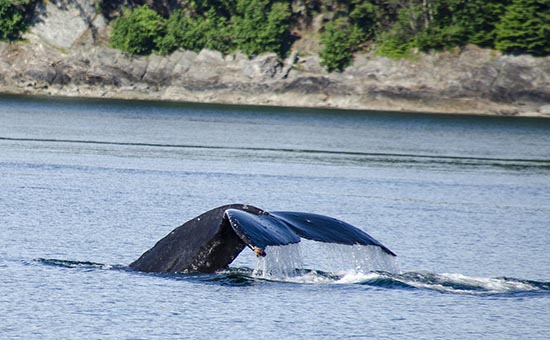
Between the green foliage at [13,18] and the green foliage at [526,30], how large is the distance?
42.4 m

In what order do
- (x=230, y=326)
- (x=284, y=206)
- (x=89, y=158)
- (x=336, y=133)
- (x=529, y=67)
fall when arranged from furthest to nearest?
(x=529, y=67), (x=336, y=133), (x=89, y=158), (x=284, y=206), (x=230, y=326)

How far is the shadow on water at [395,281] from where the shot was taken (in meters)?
19.2

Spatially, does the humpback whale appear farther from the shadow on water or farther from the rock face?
the rock face

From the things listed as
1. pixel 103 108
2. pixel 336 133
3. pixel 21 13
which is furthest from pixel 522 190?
pixel 21 13

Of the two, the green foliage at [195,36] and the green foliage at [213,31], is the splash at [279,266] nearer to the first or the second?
the green foliage at [213,31]

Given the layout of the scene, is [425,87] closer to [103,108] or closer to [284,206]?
[103,108]

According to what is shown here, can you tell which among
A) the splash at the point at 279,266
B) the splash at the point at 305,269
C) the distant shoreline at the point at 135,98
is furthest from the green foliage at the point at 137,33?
the splash at the point at 279,266

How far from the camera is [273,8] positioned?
111m

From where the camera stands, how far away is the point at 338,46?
10500 cm

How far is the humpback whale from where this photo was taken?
15.9 meters

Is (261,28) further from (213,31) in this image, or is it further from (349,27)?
(349,27)

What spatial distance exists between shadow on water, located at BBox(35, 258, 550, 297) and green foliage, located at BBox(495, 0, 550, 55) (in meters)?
81.8

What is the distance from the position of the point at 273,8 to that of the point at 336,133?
129ft

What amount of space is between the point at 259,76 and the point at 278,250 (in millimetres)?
87280
